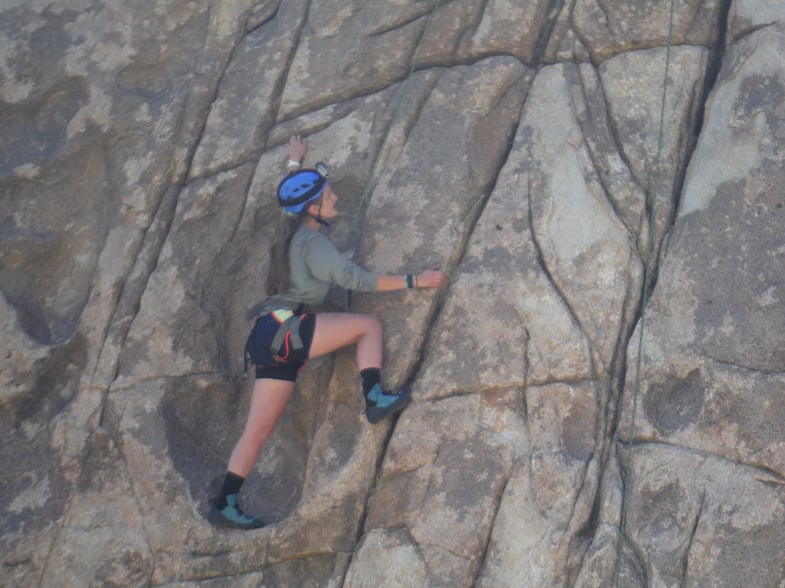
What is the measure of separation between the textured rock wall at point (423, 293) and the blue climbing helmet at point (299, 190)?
629 mm

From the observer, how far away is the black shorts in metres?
7.96

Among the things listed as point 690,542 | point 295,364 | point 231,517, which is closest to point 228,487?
point 231,517

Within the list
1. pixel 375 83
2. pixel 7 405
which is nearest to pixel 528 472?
pixel 375 83

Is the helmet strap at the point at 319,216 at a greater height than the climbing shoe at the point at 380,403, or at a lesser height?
greater

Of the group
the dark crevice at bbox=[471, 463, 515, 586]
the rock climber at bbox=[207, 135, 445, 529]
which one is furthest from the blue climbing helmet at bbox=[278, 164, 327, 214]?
the dark crevice at bbox=[471, 463, 515, 586]

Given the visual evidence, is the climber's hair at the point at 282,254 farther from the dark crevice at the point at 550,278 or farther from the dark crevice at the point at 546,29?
the dark crevice at the point at 546,29

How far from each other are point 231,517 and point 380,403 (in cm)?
125

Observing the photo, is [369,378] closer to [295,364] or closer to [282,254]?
[295,364]

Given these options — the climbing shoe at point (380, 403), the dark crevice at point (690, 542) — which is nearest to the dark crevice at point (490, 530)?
the climbing shoe at point (380, 403)

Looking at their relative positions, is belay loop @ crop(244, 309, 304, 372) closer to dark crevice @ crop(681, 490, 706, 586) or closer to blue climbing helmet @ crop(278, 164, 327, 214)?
blue climbing helmet @ crop(278, 164, 327, 214)

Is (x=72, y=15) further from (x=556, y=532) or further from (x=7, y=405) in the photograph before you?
(x=556, y=532)

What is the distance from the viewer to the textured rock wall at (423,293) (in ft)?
24.4

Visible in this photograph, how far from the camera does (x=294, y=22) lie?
31.9 ft

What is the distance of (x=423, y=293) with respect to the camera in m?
8.23
